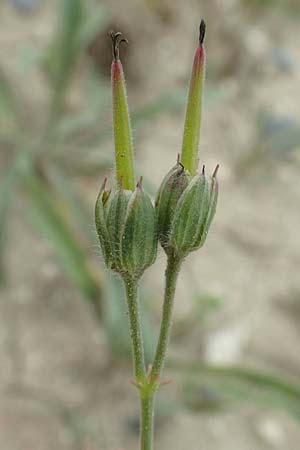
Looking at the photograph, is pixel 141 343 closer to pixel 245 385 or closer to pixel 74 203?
pixel 245 385

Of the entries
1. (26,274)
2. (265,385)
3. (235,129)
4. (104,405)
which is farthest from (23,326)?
(235,129)

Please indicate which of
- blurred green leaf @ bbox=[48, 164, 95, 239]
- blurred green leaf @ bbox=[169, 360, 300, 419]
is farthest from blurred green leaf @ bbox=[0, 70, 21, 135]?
blurred green leaf @ bbox=[169, 360, 300, 419]

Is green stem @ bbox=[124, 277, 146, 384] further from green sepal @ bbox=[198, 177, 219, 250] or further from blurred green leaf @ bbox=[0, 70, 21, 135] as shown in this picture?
blurred green leaf @ bbox=[0, 70, 21, 135]

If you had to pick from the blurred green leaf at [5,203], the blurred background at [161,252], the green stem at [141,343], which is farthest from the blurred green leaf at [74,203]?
the green stem at [141,343]

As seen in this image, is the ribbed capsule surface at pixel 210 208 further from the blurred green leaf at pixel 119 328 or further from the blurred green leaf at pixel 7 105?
the blurred green leaf at pixel 7 105

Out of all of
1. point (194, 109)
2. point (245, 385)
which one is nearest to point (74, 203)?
point (245, 385)
